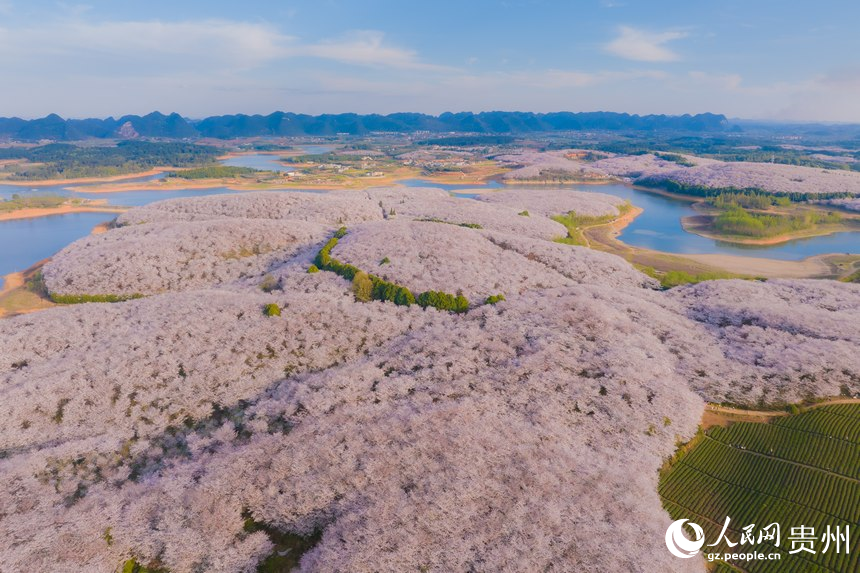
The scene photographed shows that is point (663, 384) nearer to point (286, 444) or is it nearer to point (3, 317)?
point (286, 444)

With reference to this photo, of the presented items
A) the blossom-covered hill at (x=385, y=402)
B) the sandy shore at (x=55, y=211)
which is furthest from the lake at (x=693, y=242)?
the sandy shore at (x=55, y=211)

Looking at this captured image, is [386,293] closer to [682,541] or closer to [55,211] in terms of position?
[682,541]

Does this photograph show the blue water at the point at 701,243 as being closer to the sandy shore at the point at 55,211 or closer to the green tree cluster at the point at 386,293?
the green tree cluster at the point at 386,293

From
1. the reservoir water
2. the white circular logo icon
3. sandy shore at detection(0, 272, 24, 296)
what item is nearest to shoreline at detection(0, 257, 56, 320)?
sandy shore at detection(0, 272, 24, 296)

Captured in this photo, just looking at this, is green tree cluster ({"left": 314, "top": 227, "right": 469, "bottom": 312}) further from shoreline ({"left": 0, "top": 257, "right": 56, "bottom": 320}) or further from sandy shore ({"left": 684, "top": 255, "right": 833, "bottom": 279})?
sandy shore ({"left": 684, "top": 255, "right": 833, "bottom": 279})

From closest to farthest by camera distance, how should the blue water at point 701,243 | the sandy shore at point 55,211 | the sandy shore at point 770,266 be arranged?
the sandy shore at point 770,266
the blue water at point 701,243
the sandy shore at point 55,211

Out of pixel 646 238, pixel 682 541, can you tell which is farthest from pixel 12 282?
pixel 646 238
